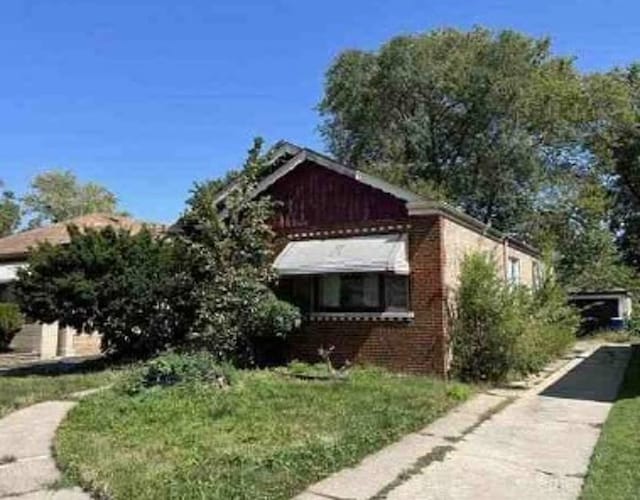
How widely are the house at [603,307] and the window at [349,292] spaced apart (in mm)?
24747

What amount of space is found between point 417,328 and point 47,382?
785cm

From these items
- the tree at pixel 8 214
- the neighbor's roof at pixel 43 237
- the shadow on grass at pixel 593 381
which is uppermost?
the tree at pixel 8 214

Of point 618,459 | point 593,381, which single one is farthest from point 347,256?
point 618,459

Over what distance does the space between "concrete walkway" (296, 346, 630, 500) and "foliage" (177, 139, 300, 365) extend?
17.0 feet

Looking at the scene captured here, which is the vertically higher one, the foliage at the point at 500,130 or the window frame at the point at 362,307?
the foliage at the point at 500,130

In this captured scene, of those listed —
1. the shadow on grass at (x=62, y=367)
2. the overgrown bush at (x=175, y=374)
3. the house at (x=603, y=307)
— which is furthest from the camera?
the house at (x=603, y=307)

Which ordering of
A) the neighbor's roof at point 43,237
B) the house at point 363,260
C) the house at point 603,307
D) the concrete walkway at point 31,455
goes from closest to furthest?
1. the concrete walkway at point 31,455
2. the house at point 363,260
3. the neighbor's roof at point 43,237
4. the house at point 603,307

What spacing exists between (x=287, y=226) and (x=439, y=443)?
9.19 m

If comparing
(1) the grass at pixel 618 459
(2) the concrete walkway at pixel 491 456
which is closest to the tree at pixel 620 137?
(2) the concrete walkway at pixel 491 456

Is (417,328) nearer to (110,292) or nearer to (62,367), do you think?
(110,292)

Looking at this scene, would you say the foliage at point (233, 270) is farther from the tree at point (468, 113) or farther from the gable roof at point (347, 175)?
the tree at point (468, 113)

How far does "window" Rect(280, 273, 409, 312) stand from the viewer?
623 inches

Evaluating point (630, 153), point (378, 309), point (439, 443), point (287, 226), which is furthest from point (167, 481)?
point (630, 153)

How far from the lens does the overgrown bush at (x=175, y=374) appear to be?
12.3 meters
